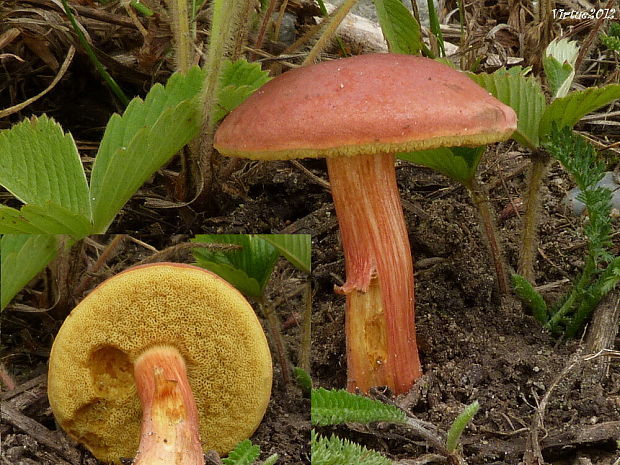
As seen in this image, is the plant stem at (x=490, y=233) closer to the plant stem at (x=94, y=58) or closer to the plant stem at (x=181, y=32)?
the plant stem at (x=181, y=32)

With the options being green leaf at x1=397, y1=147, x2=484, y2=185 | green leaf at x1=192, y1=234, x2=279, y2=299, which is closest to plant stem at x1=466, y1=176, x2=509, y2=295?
green leaf at x1=397, y1=147, x2=484, y2=185

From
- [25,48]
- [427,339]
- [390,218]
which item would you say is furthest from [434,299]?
[25,48]

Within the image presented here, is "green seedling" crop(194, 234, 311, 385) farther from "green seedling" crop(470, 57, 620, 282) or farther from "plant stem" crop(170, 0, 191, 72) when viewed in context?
"green seedling" crop(470, 57, 620, 282)

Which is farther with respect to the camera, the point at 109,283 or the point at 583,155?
the point at 583,155

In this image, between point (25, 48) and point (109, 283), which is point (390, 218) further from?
point (25, 48)

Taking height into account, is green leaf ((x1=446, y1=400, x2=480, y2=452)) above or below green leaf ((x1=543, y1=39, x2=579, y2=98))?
below

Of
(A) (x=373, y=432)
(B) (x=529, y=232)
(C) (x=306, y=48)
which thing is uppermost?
(C) (x=306, y=48)

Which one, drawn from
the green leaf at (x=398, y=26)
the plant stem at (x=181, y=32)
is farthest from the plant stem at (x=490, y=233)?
the plant stem at (x=181, y=32)
